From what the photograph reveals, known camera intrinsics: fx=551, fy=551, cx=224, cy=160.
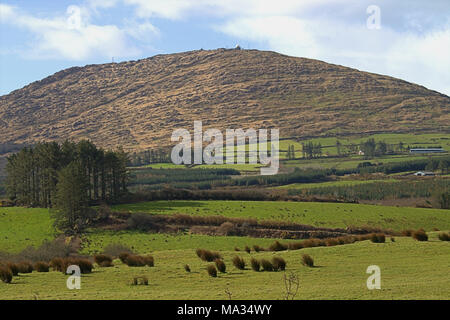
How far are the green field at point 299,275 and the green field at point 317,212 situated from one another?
35.3 m

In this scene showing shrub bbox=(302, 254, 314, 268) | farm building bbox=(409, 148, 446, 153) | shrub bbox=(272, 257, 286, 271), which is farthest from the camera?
farm building bbox=(409, 148, 446, 153)

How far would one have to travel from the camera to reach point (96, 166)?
7656cm

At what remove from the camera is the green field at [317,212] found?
64.2 m

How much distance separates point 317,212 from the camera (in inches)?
2739

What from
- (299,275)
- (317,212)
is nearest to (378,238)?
(299,275)

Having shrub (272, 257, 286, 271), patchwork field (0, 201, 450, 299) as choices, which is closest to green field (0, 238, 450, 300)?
patchwork field (0, 201, 450, 299)

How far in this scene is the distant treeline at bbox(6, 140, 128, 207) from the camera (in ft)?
244

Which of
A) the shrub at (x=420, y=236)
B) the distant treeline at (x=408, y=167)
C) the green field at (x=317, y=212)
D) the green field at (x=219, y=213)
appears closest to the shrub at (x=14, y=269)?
the shrub at (x=420, y=236)

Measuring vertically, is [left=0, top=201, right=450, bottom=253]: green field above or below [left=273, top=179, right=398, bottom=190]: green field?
below

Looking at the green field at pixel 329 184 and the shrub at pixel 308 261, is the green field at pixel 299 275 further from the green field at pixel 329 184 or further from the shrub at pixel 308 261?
the green field at pixel 329 184

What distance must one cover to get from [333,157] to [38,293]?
159300mm

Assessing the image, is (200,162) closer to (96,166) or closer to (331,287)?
(96,166)

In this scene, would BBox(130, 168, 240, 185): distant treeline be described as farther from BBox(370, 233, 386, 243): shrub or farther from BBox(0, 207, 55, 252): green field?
BBox(370, 233, 386, 243): shrub

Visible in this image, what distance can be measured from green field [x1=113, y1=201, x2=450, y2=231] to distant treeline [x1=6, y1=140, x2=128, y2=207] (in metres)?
6.62
